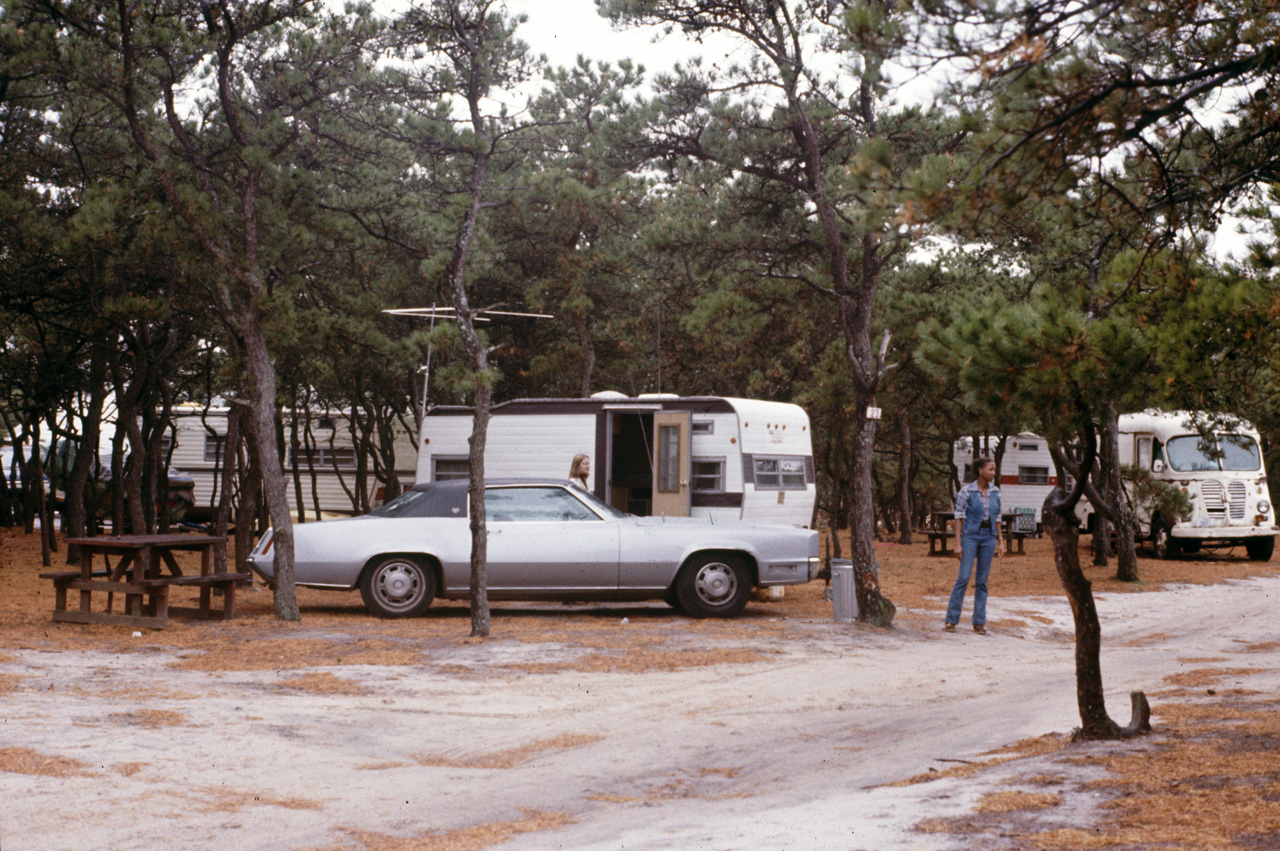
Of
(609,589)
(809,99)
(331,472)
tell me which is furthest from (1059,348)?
(331,472)

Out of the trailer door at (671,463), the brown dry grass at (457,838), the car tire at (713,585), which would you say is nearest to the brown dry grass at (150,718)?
the brown dry grass at (457,838)

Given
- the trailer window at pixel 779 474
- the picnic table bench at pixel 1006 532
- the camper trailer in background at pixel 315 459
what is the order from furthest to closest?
1. the camper trailer in background at pixel 315 459
2. the picnic table bench at pixel 1006 532
3. the trailer window at pixel 779 474

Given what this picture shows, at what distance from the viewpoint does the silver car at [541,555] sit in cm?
1316

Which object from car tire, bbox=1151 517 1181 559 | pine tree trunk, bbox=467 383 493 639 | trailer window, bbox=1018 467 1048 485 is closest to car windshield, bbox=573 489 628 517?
pine tree trunk, bbox=467 383 493 639

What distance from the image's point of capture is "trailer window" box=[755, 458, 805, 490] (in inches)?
696

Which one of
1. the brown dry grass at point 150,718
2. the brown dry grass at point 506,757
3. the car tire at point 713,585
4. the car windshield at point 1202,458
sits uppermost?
the car windshield at point 1202,458

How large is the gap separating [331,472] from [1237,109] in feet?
105

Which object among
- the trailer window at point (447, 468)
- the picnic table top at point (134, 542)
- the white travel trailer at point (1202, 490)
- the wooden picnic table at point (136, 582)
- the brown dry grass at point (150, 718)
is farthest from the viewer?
the white travel trailer at point (1202, 490)

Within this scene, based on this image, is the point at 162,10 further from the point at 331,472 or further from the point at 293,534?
the point at 331,472

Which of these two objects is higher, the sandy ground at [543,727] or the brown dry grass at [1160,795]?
the brown dry grass at [1160,795]

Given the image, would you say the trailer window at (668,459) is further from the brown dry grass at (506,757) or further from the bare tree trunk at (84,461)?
the brown dry grass at (506,757)

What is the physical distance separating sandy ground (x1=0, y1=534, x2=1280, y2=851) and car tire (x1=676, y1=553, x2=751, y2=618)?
40 centimetres

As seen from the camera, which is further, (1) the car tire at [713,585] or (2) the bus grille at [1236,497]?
(2) the bus grille at [1236,497]

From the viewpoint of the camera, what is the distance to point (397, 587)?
13.2 metres
